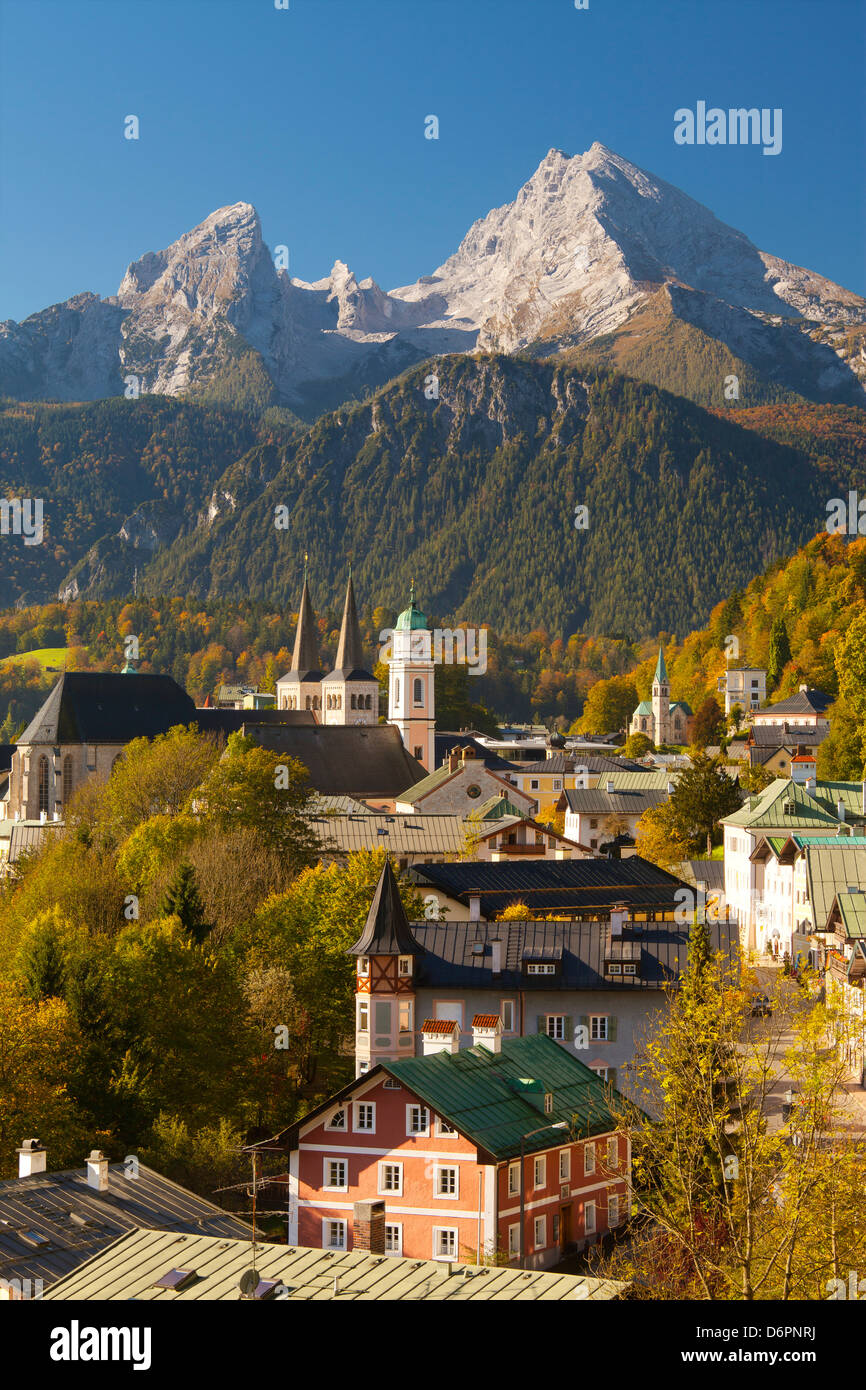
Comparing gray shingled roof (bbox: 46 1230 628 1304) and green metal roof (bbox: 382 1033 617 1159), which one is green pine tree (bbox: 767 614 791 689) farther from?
gray shingled roof (bbox: 46 1230 628 1304)

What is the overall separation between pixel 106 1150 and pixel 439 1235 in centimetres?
1078

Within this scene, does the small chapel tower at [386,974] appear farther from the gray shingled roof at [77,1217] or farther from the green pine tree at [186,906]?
the gray shingled roof at [77,1217]

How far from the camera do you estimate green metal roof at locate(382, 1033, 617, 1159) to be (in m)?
34.8

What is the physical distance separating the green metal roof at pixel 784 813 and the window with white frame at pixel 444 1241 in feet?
158

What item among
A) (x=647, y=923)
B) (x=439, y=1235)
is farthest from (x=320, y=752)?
(x=439, y=1235)

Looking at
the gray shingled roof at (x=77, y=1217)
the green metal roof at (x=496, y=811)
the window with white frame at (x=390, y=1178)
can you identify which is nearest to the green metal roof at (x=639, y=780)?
the green metal roof at (x=496, y=811)

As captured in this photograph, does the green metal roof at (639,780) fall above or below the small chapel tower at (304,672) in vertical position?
below

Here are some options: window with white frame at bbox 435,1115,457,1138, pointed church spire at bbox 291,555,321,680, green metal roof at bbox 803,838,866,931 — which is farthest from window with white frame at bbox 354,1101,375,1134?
pointed church spire at bbox 291,555,321,680

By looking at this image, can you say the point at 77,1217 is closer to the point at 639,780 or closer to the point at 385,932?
the point at 385,932

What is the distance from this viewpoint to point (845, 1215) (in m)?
21.1

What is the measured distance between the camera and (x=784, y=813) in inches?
3189

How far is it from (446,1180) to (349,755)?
261 feet

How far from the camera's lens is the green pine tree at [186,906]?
5662 centimetres
